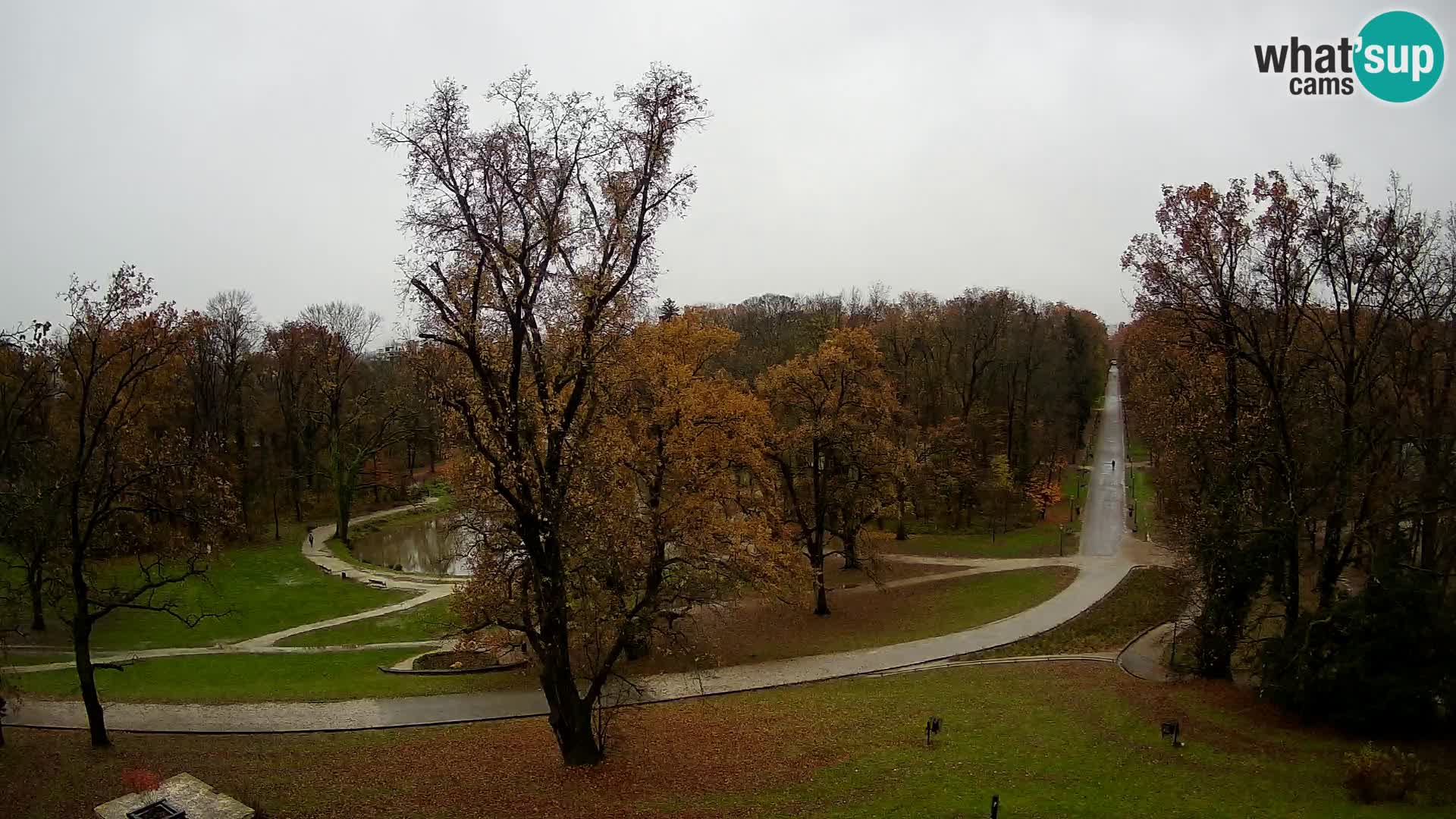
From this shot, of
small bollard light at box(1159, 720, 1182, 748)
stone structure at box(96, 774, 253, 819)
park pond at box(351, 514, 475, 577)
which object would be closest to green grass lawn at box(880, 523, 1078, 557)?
park pond at box(351, 514, 475, 577)

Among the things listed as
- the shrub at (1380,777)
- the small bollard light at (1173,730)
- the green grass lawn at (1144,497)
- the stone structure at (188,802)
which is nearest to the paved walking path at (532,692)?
the stone structure at (188,802)

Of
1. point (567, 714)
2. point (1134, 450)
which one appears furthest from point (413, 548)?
point (1134, 450)

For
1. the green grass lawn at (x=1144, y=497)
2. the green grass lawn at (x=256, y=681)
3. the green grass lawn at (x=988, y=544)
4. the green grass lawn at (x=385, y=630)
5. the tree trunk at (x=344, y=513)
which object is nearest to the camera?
the green grass lawn at (x=256, y=681)

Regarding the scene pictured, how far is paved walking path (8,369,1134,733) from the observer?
18219 millimetres

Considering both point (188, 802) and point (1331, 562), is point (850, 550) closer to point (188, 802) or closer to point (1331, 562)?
point (1331, 562)

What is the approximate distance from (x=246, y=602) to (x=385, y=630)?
24.5 feet

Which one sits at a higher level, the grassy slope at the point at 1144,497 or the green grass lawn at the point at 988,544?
the grassy slope at the point at 1144,497

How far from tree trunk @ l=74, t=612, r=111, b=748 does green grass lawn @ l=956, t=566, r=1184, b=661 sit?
68.0ft

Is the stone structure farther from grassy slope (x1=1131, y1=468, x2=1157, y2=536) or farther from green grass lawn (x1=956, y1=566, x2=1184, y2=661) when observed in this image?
grassy slope (x1=1131, y1=468, x2=1157, y2=536)

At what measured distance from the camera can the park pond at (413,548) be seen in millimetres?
42062

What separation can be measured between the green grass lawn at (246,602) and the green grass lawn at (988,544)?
2312 centimetres

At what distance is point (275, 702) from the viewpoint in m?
19.8

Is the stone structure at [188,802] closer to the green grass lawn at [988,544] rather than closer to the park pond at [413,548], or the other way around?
the park pond at [413,548]

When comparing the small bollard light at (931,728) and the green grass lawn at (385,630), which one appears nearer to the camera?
the small bollard light at (931,728)
